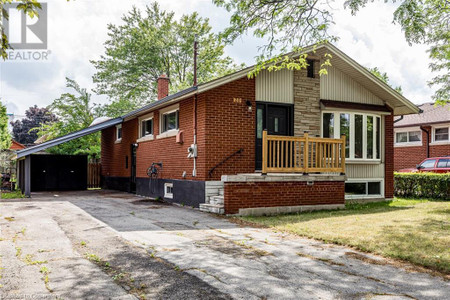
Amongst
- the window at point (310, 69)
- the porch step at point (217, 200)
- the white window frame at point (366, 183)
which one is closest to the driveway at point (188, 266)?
the porch step at point (217, 200)

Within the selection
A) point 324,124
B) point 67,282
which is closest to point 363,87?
point 324,124

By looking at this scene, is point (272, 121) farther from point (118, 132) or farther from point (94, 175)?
point (94, 175)

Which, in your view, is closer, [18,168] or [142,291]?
[142,291]

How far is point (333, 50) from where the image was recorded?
12.7 meters

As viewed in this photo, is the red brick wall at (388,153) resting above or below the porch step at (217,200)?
above

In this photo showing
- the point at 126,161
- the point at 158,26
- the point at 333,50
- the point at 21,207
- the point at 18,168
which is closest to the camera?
the point at 21,207

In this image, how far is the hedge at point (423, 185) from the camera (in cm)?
1539

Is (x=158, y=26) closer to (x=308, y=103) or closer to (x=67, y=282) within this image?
(x=308, y=103)

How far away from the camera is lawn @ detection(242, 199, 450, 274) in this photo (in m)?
6.02

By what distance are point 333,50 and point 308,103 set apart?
1882mm

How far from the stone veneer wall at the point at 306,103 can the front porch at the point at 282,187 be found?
3.67 feet

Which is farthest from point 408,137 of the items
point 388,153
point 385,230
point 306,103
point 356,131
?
point 385,230

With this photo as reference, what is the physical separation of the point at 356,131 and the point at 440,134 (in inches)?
476

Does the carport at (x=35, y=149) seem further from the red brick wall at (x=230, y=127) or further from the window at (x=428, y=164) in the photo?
the window at (x=428, y=164)
